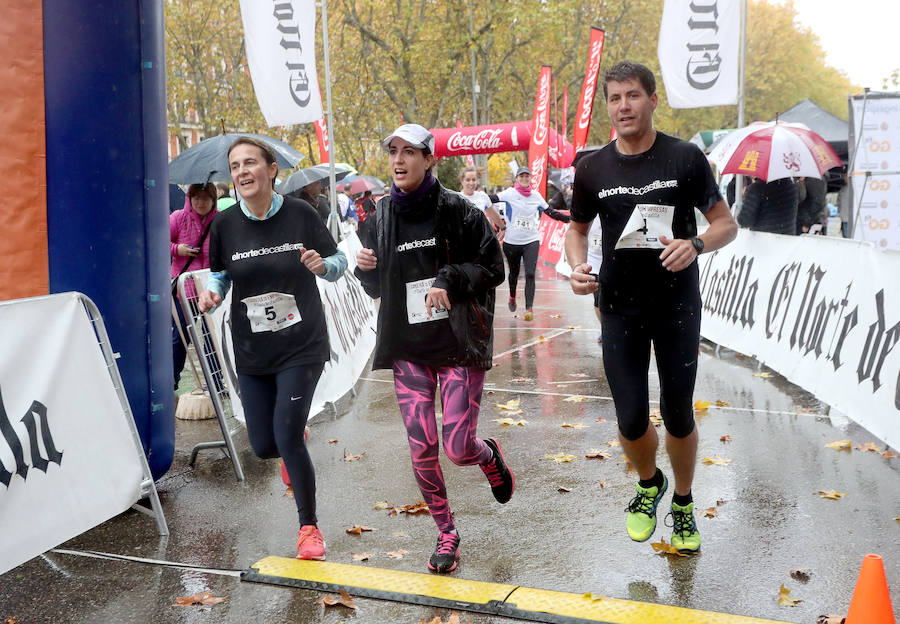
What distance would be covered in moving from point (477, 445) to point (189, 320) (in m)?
2.55

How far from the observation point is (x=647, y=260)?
14.1 ft

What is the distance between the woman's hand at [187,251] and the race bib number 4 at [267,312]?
3.57m

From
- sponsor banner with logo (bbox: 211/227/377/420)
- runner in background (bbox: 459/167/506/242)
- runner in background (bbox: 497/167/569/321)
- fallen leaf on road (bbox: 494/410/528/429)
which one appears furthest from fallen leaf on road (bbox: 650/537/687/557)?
runner in background (bbox: 497/167/569/321)

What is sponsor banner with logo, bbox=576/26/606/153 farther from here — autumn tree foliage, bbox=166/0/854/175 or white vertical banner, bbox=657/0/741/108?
autumn tree foliage, bbox=166/0/854/175

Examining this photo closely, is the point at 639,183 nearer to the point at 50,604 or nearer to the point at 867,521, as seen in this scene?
the point at 867,521

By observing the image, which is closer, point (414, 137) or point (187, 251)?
point (414, 137)

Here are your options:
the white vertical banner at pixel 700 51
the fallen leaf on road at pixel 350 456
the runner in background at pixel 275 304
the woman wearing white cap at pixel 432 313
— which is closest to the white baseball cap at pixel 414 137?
the woman wearing white cap at pixel 432 313

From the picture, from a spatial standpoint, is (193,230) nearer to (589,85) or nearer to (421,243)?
(421,243)

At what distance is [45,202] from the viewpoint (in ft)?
17.3

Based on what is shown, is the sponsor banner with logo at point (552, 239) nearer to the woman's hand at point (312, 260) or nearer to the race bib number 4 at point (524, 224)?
the race bib number 4 at point (524, 224)

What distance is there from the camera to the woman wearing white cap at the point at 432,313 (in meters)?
4.44

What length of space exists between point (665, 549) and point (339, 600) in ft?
5.31

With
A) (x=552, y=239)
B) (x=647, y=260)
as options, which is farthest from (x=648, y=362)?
(x=552, y=239)

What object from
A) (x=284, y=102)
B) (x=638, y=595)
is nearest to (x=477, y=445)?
(x=638, y=595)
